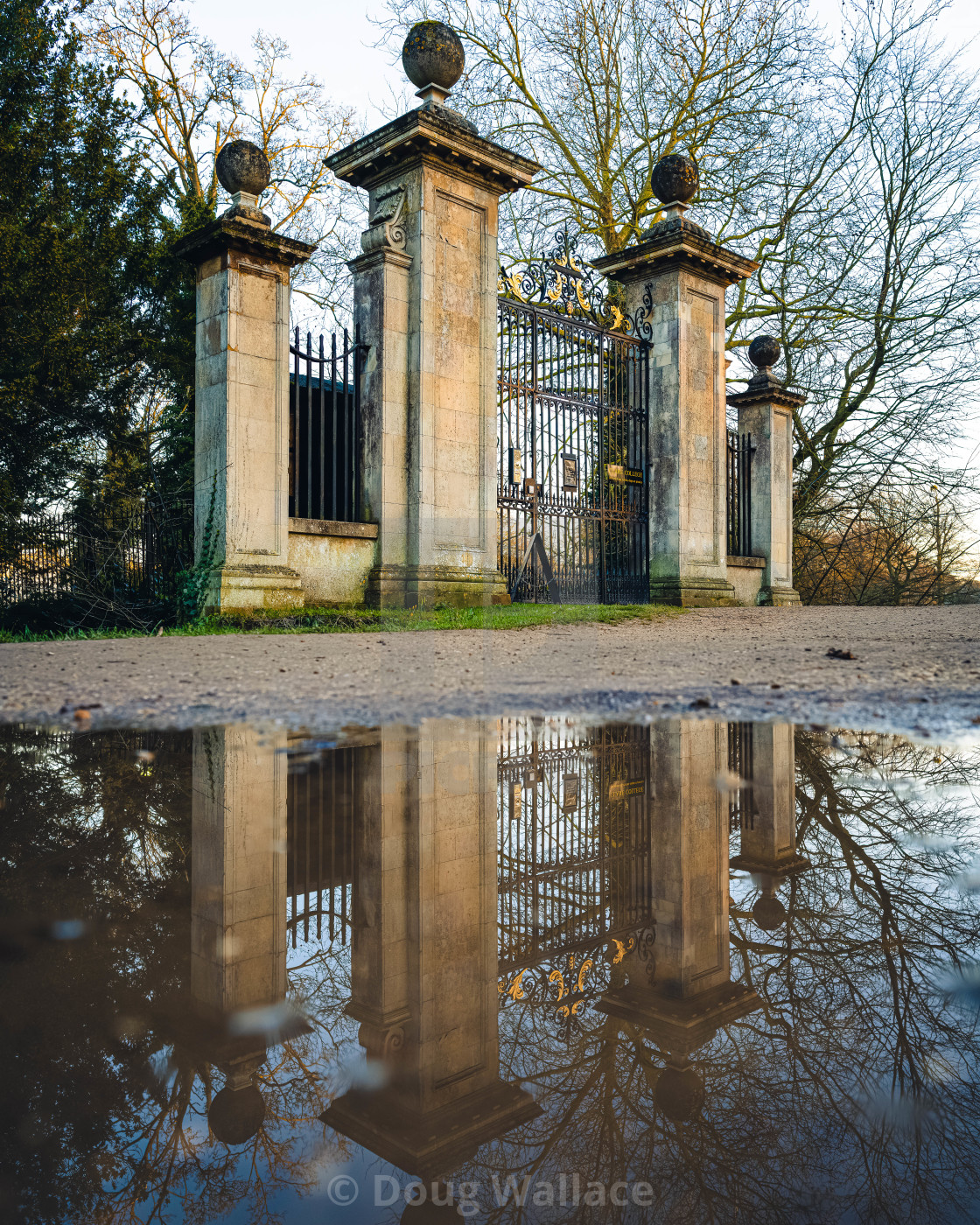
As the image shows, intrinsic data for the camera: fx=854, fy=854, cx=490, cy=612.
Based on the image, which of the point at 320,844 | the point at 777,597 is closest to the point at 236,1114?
the point at 320,844


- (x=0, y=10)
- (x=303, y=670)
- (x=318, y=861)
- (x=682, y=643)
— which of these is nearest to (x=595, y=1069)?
(x=318, y=861)

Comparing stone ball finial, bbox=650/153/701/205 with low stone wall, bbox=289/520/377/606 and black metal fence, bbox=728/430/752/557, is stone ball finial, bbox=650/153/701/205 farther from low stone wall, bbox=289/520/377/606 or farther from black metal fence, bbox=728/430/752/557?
low stone wall, bbox=289/520/377/606

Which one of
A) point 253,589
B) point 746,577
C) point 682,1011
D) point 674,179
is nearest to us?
point 682,1011

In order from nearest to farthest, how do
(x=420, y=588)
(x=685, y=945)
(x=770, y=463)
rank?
(x=685, y=945), (x=420, y=588), (x=770, y=463)

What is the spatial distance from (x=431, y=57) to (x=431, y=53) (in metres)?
0.03

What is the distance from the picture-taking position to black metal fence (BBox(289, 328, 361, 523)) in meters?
9.14

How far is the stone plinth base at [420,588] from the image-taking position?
30.1 ft

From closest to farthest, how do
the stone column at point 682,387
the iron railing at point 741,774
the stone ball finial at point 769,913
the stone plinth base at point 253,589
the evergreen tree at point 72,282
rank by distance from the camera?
the stone ball finial at point 769,913 < the iron railing at point 741,774 < the stone plinth base at point 253,589 < the evergreen tree at point 72,282 < the stone column at point 682,387

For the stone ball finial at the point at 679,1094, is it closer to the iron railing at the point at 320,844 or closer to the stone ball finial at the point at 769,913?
the stone ball finial at the point at 769,913

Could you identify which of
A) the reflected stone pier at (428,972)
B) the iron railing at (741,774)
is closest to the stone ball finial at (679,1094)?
the reflected stone pier at (428,972)

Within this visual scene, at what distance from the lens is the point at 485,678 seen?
15.1ft

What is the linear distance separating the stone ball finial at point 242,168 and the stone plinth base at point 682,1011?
919 centimetres

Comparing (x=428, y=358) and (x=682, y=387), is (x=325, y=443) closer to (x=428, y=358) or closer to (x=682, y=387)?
(x=428, y=358)

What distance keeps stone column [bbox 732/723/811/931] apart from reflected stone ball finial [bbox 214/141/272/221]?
800 centimetres
